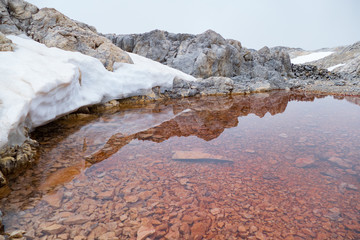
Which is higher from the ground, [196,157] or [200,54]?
[200,54]

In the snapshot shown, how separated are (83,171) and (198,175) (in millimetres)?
1610

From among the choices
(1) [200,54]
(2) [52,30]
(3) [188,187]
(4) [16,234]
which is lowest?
(3) [188,187]

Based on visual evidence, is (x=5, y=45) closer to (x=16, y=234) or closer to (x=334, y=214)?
(x=16, y=234)

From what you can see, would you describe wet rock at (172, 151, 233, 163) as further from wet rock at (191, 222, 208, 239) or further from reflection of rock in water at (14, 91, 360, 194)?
wet rock at (191, 222, 208, 239)

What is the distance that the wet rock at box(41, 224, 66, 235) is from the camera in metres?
1.70

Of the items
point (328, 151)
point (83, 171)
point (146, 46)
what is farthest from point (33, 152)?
point (146, 46)

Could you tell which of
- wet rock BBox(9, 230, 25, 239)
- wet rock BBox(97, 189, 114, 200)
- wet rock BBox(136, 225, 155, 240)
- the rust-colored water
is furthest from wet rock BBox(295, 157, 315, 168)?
wet rock BBox(9, 230, 25, 239)

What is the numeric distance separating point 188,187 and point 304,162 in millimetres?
1927

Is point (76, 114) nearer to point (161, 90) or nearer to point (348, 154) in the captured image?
point (161, 90)

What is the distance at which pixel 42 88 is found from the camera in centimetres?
334

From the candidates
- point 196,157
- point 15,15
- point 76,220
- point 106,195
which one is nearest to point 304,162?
point 196,157

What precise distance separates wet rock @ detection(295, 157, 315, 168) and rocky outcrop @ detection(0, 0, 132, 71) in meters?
7.12

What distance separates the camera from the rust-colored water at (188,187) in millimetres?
1777

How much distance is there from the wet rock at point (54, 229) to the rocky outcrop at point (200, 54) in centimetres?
1312
